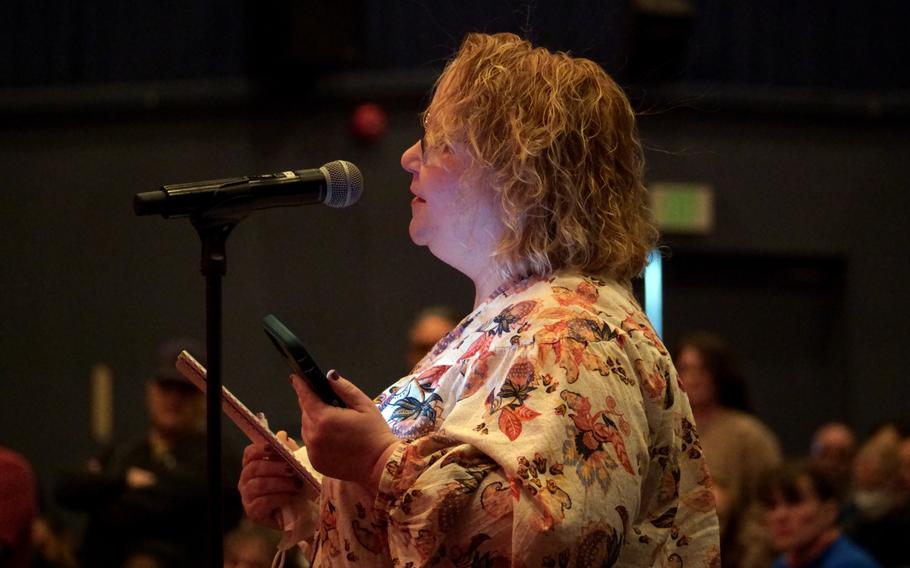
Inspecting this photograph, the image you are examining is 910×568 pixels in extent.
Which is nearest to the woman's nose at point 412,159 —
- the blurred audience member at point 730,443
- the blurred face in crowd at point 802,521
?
the blurred face in crowd at point 802,521

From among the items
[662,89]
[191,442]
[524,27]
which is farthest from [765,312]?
[524,27]

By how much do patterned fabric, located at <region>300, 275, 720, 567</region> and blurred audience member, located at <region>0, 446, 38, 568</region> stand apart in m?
1.79

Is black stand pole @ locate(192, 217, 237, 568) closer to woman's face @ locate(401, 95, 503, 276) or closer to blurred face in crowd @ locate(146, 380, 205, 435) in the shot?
woman's face @ locate(401, 95, 503, 276)

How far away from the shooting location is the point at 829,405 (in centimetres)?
641

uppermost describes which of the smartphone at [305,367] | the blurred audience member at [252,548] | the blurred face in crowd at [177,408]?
the smartphone at [305,367]

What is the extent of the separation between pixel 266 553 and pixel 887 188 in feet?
13.8

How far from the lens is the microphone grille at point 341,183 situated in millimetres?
1692

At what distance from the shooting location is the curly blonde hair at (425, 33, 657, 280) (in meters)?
1.62

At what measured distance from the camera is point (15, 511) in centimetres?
323

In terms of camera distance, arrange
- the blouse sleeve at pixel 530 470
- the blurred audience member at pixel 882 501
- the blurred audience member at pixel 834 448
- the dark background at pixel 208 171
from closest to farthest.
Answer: the blouse sleeve at pixel 530 470 < the blurred audience member at pixel 882 501 < the blurred audience member at pixel 834 448 < the dark background at pixel 208 171

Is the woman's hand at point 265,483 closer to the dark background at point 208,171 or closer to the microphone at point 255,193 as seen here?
the microphone at point 255,193

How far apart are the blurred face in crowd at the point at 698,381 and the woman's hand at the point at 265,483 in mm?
2558

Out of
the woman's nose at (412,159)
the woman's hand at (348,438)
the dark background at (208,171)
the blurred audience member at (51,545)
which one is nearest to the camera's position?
the woman's hand at (348,438)

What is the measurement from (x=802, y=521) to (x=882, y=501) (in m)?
0.67
